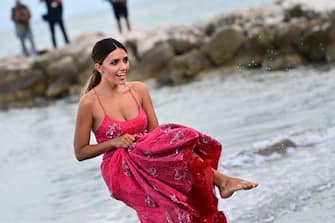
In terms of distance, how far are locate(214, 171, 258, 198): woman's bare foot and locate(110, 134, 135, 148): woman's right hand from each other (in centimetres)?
48

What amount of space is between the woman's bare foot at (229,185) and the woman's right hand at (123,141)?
48 centimetres

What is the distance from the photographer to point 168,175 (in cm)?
397

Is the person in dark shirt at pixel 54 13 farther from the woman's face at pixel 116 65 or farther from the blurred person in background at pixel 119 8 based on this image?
the woman's face at pixel 116 65

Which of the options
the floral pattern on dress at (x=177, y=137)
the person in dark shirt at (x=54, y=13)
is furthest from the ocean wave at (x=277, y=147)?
the person in dark shirt at (x=54, y=13)

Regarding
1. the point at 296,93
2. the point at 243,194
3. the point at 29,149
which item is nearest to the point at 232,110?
the point at 296,93

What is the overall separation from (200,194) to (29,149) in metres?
8.28

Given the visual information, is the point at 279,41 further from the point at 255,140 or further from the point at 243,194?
the point at 243,194

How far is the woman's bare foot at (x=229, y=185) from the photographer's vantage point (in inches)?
160

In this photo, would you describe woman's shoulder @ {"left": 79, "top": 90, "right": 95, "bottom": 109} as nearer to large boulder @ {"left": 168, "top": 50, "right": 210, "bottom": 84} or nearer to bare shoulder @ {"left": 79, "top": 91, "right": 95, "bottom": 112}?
bare shoulder @ {"left": 79, "top": 91, "right": 95, "bottom": 112}

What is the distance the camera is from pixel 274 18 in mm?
17750

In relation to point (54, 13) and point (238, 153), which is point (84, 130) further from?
point (54, 13)

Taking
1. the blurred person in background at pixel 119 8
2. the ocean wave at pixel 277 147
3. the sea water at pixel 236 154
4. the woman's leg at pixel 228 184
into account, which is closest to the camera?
the woman's leg at pixel 228 184

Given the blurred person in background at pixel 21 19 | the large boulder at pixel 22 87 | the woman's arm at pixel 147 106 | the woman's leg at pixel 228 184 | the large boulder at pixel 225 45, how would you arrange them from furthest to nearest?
the large boulder at pixel 22 87
the blurred person in background at pixel 21 19
the large boulder at pixel 225 45
the woman's arm at pixel 147 106
the woman's leg at pixel 228 184

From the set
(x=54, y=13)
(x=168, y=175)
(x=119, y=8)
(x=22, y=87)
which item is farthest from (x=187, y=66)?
(x=168, y=175)
